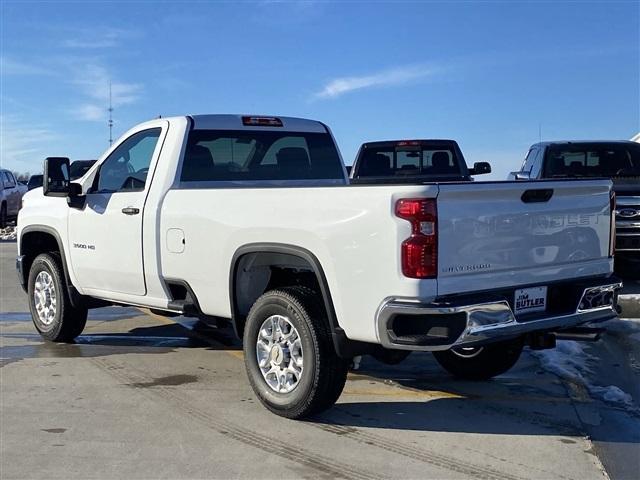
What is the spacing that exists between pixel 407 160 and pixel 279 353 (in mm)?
6822

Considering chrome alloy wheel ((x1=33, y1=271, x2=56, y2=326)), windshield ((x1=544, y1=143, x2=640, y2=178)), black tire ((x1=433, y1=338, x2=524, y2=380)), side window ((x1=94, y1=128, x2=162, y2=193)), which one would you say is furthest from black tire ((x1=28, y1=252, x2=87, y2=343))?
windshield ((x1=544, y1=143, x2=640, y2=178))

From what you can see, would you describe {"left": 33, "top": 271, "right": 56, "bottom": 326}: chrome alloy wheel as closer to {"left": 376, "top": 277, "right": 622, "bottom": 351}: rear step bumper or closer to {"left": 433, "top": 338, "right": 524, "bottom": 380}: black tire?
{"left": 433, "top": 338, "right": 524, "bottom": 380}: black tire

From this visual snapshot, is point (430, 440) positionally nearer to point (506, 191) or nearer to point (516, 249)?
point (516, 249)

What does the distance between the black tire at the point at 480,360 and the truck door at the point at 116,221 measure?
8.69 feet

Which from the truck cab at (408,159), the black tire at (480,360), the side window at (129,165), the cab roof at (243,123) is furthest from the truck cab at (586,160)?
the side window at (129,165)

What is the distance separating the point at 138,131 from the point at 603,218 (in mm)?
4025

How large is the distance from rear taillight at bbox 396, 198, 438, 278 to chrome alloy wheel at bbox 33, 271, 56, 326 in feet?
Answer: 14.9

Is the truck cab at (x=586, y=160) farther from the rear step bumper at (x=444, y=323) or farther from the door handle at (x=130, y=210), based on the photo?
the rear step bumper at (x=444, y=323)

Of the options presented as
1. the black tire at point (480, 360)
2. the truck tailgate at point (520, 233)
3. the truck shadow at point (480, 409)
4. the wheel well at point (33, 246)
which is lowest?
the truck shadow at point (480, 409)

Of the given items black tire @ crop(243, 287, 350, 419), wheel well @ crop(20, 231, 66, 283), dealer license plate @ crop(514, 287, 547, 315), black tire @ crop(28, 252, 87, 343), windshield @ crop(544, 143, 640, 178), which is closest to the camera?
dealer license plate @ crop(514, 287, 547, 315)

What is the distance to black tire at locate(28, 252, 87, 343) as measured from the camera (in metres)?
7.45

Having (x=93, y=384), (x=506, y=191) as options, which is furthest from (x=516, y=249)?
(x=93, y=384)

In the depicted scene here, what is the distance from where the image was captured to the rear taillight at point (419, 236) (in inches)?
168

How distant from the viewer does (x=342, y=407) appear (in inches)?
217
